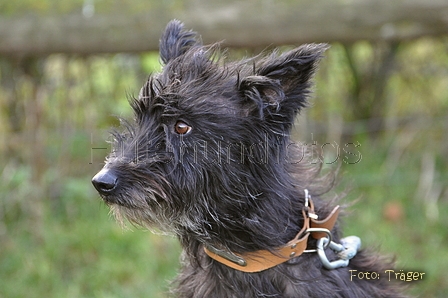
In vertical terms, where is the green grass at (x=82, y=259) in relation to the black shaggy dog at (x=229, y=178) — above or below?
below

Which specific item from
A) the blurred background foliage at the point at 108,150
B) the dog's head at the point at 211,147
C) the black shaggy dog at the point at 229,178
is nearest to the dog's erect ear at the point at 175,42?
the black shaggy dog at the point at 229,178

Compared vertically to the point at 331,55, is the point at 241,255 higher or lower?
lower

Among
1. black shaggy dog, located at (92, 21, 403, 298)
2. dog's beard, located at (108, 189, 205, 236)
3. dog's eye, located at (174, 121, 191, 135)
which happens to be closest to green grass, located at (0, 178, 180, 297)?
dog's beard, located at (108, 189, 205, 236)

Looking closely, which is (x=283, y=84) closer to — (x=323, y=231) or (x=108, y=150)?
(x=323, y=231)

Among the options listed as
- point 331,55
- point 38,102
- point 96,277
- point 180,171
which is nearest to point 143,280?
point 96,277

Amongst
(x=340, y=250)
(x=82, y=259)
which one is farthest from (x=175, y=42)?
(x=82, y=259)

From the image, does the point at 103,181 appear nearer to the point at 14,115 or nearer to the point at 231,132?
the point at 231,132

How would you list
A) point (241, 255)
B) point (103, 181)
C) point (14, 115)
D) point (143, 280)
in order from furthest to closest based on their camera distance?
point (14, 115)
point (143, 280)
point (241, 255)
point (103, 181)

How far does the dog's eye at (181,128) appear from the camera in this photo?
8.96 feet

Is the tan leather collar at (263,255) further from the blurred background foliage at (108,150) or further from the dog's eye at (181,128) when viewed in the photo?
the blurred background foliage at (108,150)

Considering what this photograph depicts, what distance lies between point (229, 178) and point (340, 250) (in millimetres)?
823

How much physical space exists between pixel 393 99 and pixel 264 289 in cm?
507

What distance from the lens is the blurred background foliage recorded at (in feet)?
16.8

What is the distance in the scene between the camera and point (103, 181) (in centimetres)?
268
